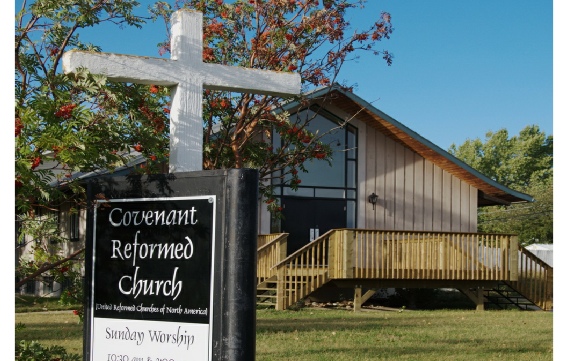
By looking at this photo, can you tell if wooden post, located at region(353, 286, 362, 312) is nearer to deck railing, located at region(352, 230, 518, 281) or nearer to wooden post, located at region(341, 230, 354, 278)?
deck railing, located at region(352, 230, 518, 281)

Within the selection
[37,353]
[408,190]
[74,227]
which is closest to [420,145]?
[408,190]

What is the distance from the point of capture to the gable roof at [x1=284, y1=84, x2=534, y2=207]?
78.7 ft

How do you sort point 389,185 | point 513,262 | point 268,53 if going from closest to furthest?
point 268,53
point 513,262
point 389,185

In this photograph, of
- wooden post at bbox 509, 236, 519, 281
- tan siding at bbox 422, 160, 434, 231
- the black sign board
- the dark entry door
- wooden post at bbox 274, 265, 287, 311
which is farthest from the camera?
tan siding at bbox 422, 160, 434, 231

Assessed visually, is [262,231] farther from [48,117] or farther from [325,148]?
[48,117]

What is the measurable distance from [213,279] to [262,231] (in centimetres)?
1875

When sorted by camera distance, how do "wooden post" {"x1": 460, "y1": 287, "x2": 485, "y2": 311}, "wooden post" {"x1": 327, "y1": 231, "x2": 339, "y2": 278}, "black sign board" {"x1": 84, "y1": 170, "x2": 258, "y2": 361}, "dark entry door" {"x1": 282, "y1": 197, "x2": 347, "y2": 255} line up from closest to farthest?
"black sign board" {"x1": 84, "y1": 170, "x2": 258, "y2": 361} → "wooden post" {"x1": 327, "y1": 231, "x2": 339, "y2": 278} → "wooden post" {"x1": 460, "y1": 287, "x2": 485, "y2": 311} → "dark entry door" {"x1": 282, "y1": 197, "x2": 347, "y2": 255}

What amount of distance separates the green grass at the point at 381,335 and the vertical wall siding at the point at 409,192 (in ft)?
18.0

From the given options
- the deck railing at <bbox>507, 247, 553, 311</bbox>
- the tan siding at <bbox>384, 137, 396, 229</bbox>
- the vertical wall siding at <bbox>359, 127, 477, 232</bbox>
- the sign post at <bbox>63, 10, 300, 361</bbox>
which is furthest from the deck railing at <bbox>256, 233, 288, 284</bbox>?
the sign post at <bbox>63, 10, 300, 361</bbox>

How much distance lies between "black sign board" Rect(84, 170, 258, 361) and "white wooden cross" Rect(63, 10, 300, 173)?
0.39m

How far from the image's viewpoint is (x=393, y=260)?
68.9ft

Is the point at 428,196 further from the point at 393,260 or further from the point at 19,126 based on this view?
the point at 19,126

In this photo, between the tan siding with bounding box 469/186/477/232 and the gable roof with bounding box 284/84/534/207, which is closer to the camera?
the gable roof with bounding box 284/84/534/207

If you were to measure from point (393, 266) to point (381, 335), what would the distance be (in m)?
6.70
